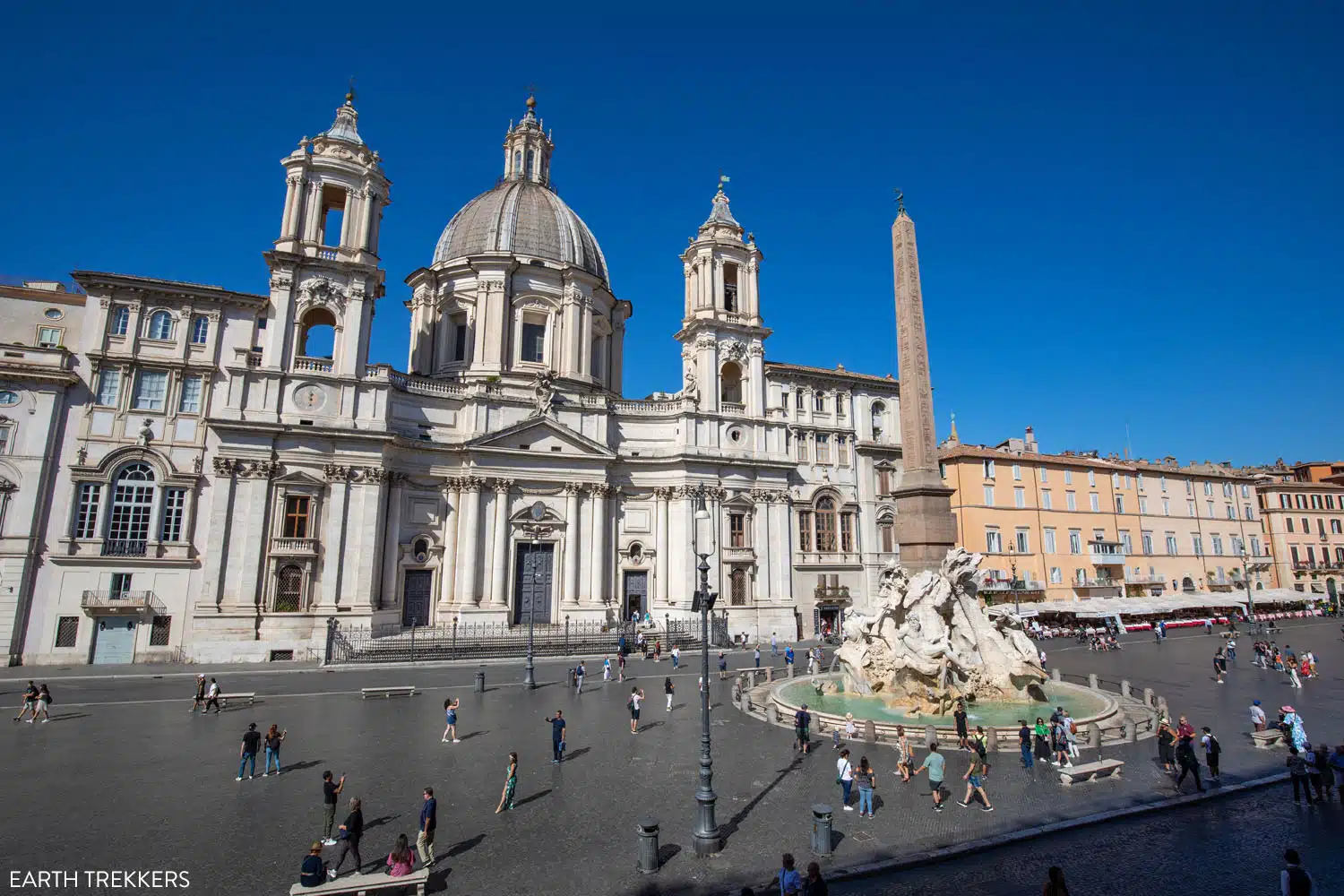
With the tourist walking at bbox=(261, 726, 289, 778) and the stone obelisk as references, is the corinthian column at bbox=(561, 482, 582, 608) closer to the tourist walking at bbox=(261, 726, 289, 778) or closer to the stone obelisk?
the stone obelisk

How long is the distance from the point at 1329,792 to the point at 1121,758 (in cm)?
309

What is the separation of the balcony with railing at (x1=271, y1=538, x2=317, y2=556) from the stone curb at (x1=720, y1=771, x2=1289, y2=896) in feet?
90.2

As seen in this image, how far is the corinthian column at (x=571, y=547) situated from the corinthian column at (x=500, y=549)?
296 cm

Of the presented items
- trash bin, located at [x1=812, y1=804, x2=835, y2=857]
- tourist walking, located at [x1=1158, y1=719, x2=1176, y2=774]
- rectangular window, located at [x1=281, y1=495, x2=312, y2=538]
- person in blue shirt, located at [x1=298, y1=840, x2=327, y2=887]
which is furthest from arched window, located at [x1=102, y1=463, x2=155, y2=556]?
tourist walking, located at [x1=1158, y1=719, x2=1176, y2=774]

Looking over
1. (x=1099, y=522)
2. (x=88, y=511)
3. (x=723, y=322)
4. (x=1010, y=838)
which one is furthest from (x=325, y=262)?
(x=1099, y=522)

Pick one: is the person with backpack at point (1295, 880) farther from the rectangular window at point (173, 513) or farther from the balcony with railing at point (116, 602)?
the rectangular window at point (173, 513)

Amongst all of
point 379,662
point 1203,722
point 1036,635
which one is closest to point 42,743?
point 379,662

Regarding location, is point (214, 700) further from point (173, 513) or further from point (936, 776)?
point (936, 776)

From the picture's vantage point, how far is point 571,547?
35469 mm

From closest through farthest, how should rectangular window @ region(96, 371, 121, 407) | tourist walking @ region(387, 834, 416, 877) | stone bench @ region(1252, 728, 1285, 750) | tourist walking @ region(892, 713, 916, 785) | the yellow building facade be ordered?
tourist walking @ region(387, 834, 416, 877) → tourist walking @ region(892, 713, 916, 785) → stone bench @ region(1252, 728, 1285, 750) → rectangular window @ region(96, 371, 121, 407) → the yellow building facade

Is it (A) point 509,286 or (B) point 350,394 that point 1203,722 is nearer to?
(B) point 350,394

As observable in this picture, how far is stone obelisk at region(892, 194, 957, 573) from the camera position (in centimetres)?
2006

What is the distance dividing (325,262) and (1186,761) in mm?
35832

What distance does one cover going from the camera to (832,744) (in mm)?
15234
